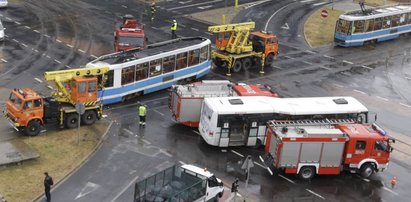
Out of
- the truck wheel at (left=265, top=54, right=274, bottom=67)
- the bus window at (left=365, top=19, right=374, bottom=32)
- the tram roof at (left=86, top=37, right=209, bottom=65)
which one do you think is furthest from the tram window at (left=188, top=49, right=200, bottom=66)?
the bus window at (left=365, top=19, right=374, bottom=32)

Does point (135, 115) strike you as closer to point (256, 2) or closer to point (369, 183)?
point (369, 183)

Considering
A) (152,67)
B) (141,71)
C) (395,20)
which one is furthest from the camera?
(395,20)

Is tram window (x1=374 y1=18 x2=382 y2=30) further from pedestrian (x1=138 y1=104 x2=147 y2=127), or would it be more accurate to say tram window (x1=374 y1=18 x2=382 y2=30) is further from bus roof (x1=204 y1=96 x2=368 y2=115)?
pedestrian (x1=138 y1=104 x2=147 y2=127)

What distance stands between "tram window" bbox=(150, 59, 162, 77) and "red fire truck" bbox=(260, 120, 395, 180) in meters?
12.5

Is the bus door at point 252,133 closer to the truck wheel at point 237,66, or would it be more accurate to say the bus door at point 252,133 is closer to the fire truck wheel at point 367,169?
the fire truck wheel at point 367,169

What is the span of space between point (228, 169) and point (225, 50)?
1899 cm

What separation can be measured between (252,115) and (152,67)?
36.3 feet

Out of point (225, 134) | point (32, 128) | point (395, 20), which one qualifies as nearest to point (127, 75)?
point (32, 128)

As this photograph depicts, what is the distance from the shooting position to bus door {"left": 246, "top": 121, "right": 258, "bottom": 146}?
3500cm

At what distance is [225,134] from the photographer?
35.0 m

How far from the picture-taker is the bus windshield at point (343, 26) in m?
59.8

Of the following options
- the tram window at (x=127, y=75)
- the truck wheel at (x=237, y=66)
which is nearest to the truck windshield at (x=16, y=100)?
the tram window at (x=127, y=75)

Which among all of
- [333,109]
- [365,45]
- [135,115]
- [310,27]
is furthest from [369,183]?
[310,27]

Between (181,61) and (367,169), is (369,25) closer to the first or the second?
(181,61)
